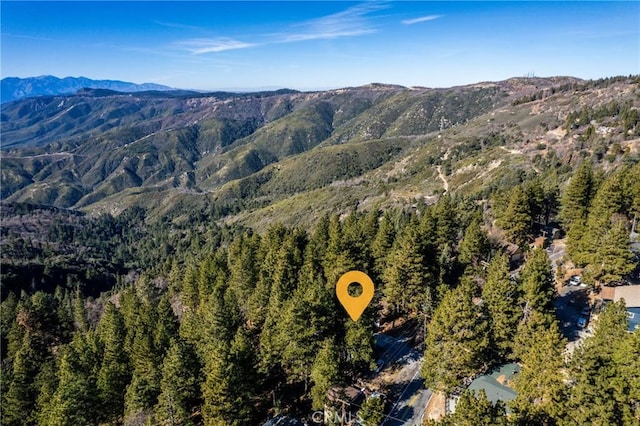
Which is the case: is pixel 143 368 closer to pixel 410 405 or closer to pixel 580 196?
pixel 410 405

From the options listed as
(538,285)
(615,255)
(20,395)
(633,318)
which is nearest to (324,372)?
(538,285)

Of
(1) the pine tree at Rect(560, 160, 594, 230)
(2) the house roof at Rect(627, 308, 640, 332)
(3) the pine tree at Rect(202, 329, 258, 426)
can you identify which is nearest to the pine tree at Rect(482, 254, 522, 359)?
(2) the house roof at Rect(627, 308, 640, 332)

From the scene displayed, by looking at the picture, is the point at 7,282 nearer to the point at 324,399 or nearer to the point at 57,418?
the point at 57,418

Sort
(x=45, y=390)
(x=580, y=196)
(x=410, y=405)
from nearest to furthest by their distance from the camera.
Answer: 1. (x=410, y=405)
2. (x=45, y=390)
3. (x=580, y=196)

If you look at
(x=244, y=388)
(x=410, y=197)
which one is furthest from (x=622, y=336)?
(x=410, y=197)

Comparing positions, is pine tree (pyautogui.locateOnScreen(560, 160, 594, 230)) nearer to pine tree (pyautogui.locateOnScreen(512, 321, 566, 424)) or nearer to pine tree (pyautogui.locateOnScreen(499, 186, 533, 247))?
pine tree (pyautogui.locateOnScreen(499, 186, 533, 247))

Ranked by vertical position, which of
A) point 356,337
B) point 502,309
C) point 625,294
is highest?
point 502,309
